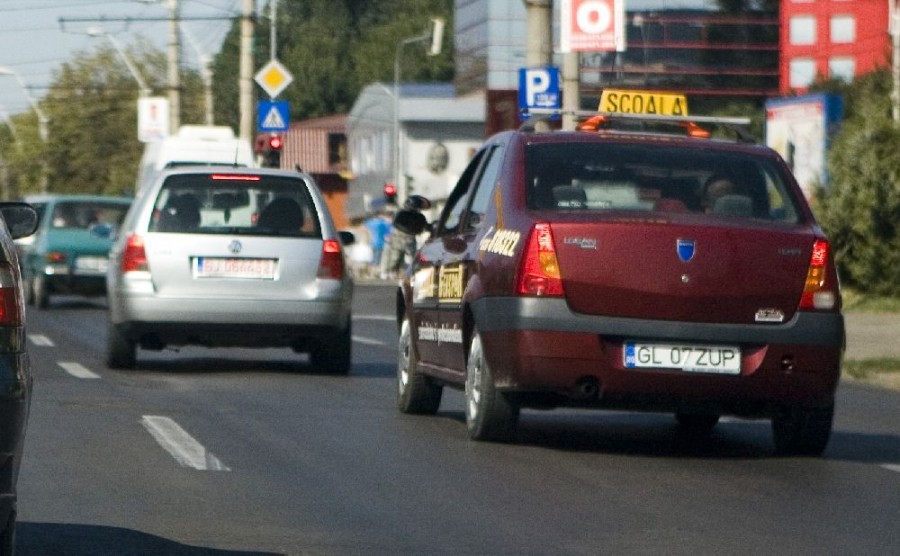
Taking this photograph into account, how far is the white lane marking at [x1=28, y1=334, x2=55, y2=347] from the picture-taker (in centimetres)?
2000

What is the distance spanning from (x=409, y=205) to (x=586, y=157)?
2303 millimetres

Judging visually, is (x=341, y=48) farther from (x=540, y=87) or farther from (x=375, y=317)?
(x=540, y=87)

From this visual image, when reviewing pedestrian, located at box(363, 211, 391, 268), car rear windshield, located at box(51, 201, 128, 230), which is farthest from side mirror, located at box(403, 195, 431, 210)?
pedestrian, located at box(363, 211, 391, 268)

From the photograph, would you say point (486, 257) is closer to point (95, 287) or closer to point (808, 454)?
point (808, 454)

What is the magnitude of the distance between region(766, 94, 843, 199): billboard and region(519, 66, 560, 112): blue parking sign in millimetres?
9386

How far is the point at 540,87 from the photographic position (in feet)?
77.9

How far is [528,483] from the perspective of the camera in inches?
Result: 360

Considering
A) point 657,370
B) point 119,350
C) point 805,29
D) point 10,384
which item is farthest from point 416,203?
point 805,29

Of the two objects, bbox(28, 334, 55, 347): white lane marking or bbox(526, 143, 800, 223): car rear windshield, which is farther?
bbox(28, 334, 55, 347): white lane marking

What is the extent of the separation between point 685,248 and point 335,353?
6588 millimetres

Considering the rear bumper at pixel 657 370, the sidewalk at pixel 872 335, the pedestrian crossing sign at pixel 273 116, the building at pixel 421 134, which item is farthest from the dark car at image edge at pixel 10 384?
the building at pixel 421 134

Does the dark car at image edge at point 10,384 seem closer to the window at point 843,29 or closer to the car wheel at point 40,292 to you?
the car wheel at point 40,292

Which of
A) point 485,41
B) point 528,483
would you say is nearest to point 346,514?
point 528,483

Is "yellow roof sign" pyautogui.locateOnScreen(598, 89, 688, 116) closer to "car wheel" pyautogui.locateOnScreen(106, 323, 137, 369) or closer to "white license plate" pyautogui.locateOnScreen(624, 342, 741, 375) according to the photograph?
"car wheel" pyautogui.locateOnScreen(106, 323, 137, 369)
